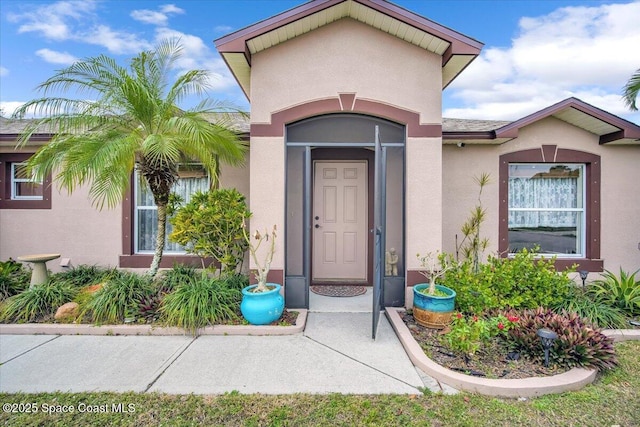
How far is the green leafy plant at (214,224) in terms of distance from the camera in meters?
4.95

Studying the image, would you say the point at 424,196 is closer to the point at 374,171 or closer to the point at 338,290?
the point at 374,171

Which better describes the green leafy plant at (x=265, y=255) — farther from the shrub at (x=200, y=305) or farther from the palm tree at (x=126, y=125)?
the palm tree at (x=126, y=125)

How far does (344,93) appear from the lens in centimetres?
506

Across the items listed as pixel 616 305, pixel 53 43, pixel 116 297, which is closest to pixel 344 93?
pixel 116 297

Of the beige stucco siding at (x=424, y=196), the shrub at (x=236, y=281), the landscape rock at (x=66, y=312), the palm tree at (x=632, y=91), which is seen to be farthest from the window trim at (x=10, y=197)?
the palm tree at (x=632, y=91)

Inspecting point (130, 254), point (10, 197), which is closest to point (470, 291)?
point (130, 254)

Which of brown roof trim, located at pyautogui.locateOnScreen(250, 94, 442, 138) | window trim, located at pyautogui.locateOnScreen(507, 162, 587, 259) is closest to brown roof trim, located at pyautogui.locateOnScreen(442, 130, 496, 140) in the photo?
brown roof trim, located at pyautogui.locateOnScreen(250, 94, 442, 138)

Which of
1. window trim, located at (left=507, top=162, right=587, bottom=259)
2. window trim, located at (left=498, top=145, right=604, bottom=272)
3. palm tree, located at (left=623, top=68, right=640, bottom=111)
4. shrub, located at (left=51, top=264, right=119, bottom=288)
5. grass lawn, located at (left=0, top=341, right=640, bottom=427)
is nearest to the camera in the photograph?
grass lawn, located at (left=0, top=341, right=640, bottom=427)

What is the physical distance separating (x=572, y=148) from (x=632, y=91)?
7.07ft

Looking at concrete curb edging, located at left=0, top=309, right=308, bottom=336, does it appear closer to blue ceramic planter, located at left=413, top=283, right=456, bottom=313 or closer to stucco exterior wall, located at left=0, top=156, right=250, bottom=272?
blue ceramic planter, located at left=413, top=283, right=456, bottom=313

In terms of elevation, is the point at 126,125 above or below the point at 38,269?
above

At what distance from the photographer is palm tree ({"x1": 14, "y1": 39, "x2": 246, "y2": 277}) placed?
4.39 m

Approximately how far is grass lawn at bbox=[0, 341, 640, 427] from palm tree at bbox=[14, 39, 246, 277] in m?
2.68

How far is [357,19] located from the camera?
5.03 m
